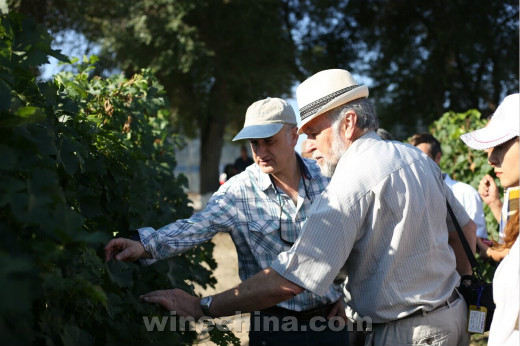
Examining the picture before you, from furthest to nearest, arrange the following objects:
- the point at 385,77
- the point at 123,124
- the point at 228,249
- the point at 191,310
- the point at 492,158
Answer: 1. the point at 385,77
2. the point at 228,249
3. the point at 123,124
4. the point at 191,310
5. the point at 492,158

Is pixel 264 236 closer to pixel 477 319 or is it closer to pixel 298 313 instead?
pixel 298 313

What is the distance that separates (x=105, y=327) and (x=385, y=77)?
74.2ft

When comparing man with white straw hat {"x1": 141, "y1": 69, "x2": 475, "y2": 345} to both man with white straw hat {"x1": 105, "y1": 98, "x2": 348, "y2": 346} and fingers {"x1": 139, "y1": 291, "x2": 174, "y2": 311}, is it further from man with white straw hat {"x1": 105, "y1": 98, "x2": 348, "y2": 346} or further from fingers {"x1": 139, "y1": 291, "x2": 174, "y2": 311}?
man with white straw hat {"x1": 105, "y1": 98, "x2": 348, "y2": 346}

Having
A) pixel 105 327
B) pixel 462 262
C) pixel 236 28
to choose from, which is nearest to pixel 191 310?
pixel 105 327

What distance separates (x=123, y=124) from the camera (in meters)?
4.74

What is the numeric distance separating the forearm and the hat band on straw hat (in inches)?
29.4

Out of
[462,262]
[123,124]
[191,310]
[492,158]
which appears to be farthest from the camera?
[123,124]

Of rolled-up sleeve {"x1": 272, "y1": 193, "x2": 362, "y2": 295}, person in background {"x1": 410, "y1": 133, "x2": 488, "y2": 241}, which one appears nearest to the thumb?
rolled-up sleeve {"x1": 272, "y1": 193, "x2": 362, "y2": 295}

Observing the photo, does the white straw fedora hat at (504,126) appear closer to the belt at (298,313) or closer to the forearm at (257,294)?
the forearm at (257,294)

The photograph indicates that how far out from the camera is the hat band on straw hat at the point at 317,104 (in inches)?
117

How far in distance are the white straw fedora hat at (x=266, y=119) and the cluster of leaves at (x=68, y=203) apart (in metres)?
0.79

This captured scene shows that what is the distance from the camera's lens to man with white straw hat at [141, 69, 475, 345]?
2.65 meters

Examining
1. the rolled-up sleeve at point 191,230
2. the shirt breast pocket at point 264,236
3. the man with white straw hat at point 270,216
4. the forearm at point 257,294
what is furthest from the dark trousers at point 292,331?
the forearm at point 257,294

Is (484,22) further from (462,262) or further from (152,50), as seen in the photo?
(462,262)
